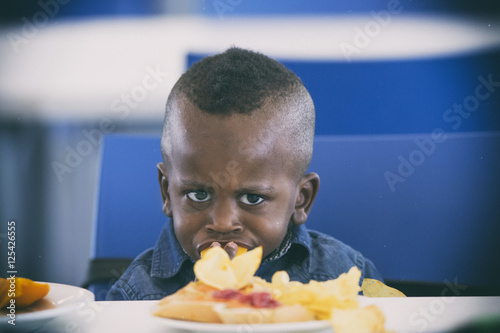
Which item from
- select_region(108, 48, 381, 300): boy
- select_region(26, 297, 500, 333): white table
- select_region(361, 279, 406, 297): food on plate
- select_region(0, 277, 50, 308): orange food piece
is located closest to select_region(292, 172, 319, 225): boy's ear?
select_region(108, 48, 381, 300): boy

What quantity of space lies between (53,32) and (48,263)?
0.89 feet

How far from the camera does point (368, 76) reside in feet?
2.10

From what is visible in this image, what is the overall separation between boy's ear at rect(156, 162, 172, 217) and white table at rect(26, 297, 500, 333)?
0.22 metres

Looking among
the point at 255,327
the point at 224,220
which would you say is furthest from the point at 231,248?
the point at 255,327

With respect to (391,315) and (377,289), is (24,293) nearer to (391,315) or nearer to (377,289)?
(391,315)

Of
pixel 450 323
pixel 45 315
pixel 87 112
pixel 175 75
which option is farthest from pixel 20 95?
pixel 450 323

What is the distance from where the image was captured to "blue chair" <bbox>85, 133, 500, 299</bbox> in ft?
2.18

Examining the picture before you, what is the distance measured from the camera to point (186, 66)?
63 centimetres

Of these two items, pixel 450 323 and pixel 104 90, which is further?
pixel 104 90

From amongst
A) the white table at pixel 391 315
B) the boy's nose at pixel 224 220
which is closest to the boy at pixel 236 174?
the boy's nose at pixel 224 220

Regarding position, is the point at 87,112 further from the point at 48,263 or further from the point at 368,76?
the point at 368,76

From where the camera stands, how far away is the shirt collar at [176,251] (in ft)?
2.09

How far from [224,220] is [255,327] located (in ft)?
0.81

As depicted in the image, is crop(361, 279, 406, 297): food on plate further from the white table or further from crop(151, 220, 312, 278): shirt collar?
the white table
